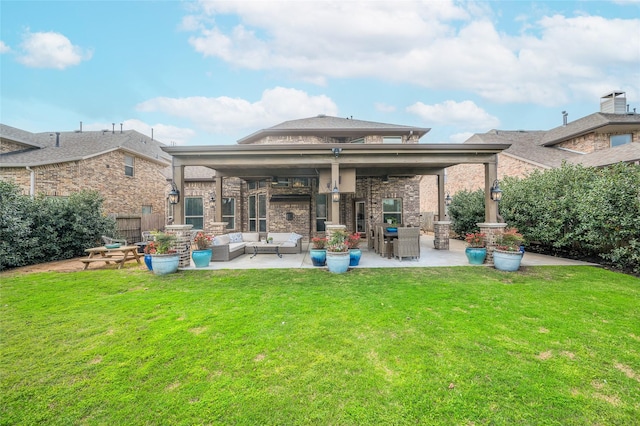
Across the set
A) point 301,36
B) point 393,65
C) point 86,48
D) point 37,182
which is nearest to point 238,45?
point 301,36

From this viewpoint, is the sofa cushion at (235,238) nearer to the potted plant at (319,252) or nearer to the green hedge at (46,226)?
the potted plant at (319,252)

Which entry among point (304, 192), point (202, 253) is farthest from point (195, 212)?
point (202, 253)

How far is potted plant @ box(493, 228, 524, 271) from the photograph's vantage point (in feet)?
21.4

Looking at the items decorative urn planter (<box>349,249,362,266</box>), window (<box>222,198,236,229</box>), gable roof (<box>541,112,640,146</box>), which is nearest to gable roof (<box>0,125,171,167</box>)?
window (<box>222,198,236,229</box>)

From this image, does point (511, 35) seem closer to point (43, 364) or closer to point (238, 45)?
point (238, 45)

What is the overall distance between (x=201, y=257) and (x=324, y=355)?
5661 mm

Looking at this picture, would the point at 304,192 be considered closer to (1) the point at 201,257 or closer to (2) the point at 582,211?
(1) the point at 201,257

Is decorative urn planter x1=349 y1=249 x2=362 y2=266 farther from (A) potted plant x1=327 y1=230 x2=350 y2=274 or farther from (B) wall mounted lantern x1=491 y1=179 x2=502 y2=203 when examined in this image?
(B) wall mounted lantern x1=491 y1=179 x2=502 y2=203

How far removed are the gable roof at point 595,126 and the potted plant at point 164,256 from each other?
2180 centimetres

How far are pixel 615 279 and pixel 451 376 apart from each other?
6.41m

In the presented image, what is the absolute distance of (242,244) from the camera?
31.0 ft

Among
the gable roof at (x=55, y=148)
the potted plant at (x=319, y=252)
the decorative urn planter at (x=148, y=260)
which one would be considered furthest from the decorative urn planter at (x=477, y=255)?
the gable roof at (x=55, y=148)

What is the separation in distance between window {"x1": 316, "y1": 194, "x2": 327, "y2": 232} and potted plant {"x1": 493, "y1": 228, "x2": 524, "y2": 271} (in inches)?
282

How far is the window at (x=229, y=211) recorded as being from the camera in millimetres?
12828
